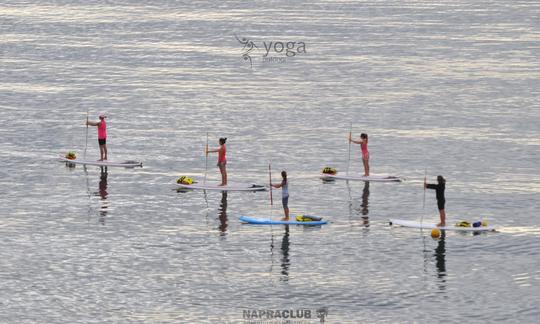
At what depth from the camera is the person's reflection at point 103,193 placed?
71125 mm

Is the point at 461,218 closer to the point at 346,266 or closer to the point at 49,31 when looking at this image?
the point at 346,266

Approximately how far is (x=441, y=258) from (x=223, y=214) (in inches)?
521

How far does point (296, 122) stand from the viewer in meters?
104

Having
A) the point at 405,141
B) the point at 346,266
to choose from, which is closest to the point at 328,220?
the point at 346,266

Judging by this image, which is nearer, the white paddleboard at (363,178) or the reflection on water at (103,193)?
the reflection on water at (103,193)

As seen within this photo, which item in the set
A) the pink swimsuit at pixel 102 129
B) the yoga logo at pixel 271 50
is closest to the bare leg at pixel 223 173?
the pink swimsuit at pixel 102 129

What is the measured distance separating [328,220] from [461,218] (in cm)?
660

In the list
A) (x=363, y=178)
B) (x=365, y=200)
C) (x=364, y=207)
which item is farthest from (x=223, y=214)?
(x=363, y=178)

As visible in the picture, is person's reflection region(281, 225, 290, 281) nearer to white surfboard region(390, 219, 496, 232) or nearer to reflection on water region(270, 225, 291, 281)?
reflection on water region(270, 225, 291, 281)

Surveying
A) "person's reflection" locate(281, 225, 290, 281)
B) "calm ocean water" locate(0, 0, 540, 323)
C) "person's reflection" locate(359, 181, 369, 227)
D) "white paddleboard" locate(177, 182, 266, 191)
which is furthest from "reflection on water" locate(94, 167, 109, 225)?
"person's reflection" locate(359, 181, 369, 227)

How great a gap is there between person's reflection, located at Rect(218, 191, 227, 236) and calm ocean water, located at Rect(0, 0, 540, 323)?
145mm

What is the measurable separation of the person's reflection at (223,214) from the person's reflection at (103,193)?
226 inches

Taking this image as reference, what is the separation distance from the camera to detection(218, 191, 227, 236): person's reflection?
6812cm

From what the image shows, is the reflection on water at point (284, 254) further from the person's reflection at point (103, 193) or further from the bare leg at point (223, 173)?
the bare leg at point (223, 173)
